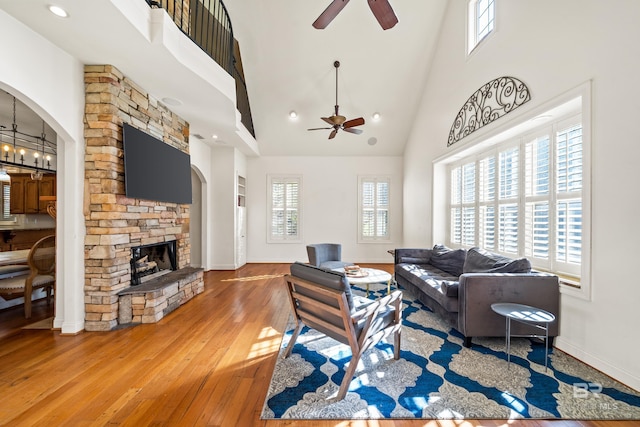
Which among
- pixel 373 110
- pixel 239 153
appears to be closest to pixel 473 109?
pixel 373 110

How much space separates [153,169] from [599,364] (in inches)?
204

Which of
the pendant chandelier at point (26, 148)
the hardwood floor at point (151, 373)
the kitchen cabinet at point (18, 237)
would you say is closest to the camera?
the hardwood floor at point (151, 373)

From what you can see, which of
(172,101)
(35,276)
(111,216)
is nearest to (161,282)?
(111,216)

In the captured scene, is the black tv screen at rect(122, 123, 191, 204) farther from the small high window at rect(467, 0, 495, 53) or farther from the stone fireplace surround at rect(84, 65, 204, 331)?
the small high window at rect(467, 0, 495, 53)

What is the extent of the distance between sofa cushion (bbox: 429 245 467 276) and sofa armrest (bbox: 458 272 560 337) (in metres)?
1.31

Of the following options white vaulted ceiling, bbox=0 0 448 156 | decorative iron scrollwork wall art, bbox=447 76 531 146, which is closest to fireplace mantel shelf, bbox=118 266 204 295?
white vaulted ceiling, bbox=0 0 448 156

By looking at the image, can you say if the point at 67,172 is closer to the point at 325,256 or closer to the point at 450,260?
the point at 325,256

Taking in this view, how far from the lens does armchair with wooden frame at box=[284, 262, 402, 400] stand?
1937 mm

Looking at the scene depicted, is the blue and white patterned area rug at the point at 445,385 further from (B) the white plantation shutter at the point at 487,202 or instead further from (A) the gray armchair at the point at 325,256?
(A) the gray armchair at the point at 325,256

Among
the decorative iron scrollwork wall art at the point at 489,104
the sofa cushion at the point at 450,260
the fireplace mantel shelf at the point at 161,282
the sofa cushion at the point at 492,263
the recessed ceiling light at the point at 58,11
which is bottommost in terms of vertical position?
the fireplace mantel shelf at the point at 161,282

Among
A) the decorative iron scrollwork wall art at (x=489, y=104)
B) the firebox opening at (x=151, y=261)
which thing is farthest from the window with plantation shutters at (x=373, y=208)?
the firebox opening at (x=151, y=261)

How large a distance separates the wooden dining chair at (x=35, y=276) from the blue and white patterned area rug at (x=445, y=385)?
3.23 meters

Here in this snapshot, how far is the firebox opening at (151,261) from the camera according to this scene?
3.53m

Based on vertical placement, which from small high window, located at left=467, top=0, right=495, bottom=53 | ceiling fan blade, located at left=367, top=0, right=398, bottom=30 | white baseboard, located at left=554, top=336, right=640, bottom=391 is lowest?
white baseboard, located at left=554, top=336, right=640, bottom=391
